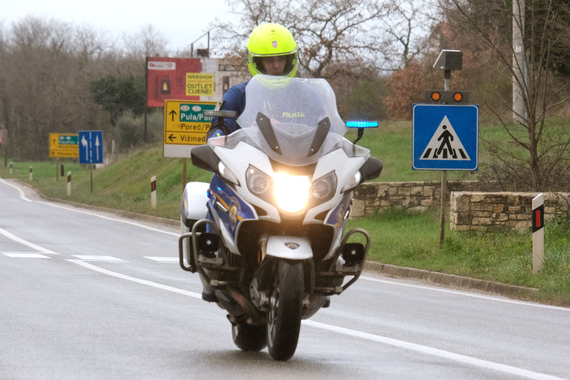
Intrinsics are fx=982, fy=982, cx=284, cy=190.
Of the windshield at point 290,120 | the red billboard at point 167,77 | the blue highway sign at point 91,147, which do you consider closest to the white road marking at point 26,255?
the windshield at point 290,120

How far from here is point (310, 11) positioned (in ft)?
174

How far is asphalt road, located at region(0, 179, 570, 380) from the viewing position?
20.4 ft

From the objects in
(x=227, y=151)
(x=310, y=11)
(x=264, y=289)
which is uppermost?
(x=310, y=11)

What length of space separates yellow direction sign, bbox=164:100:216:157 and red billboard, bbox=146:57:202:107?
41.2 meters

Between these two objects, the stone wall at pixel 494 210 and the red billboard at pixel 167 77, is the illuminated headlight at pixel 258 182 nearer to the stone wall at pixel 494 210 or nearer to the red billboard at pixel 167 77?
the stone wall at pixel 494 210

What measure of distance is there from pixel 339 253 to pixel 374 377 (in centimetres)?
81

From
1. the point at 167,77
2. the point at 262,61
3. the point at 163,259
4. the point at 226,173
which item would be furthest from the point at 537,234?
the point at 167,77

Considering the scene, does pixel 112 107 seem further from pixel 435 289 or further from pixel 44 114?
pixel 435 289

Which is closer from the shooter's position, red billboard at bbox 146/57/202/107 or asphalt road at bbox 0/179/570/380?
asphalt road at bbox 0/179/570/380

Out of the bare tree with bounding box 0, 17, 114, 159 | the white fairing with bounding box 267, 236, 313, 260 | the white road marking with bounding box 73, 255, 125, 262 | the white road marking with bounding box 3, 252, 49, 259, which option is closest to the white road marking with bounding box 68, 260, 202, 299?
the white road marking with bounding box 73, 255, 125, 262

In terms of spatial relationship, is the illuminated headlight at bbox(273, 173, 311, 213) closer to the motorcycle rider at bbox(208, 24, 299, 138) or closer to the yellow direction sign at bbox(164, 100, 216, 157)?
the motorcycle rider at bbox(208, 24, 299, 138)

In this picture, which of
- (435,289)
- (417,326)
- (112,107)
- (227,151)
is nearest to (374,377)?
(227,151)

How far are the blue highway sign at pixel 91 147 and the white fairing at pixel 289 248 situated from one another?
35.9m

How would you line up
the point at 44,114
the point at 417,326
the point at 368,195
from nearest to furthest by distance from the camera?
the point at 417,326
the point at 368,195
the point at 44,114
